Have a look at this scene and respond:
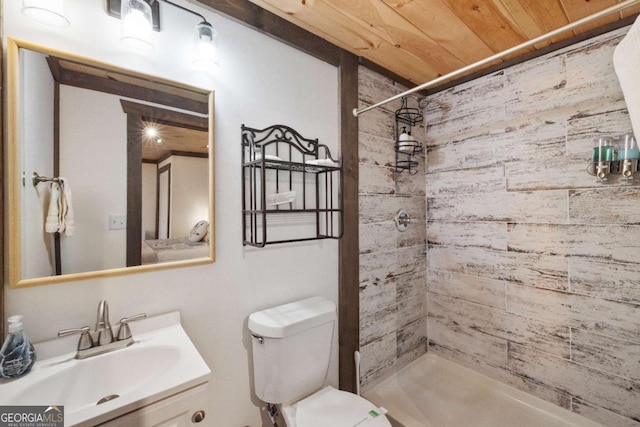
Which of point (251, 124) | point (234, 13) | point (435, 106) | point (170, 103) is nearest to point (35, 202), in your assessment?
point (170, 103)

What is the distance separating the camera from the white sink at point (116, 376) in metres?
0.69

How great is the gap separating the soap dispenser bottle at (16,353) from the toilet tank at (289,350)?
0.68 metres

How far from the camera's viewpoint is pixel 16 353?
76cm

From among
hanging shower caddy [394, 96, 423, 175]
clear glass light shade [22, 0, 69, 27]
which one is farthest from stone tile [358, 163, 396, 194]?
clear glass light shade [22, 0, 69, 27]

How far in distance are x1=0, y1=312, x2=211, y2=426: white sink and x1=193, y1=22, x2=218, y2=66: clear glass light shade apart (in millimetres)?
1028

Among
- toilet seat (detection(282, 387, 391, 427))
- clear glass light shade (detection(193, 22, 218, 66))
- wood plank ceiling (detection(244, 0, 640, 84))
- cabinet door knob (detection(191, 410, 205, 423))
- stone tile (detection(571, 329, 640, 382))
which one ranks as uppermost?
wood plank ceiling (detection(244, 0, 640, 84))

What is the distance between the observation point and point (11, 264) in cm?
81

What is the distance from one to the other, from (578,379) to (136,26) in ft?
8.81

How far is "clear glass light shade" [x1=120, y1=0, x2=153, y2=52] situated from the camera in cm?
94

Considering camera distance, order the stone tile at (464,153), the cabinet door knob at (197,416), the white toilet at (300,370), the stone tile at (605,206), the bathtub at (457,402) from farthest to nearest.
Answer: the stone tile at (464,153)
the bathtub at (457,402)
the stone tile at (605,206)
the white toilet at (300,370)
the cabinet door knob at (197,416)

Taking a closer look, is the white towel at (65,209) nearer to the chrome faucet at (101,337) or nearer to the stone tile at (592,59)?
the chrome faucet at (101,337)

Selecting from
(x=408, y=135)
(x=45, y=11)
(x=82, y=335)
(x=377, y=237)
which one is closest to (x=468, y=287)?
(x=377, y=237)

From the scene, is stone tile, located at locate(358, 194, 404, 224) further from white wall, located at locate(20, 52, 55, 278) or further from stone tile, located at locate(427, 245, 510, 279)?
white wall, located at locate(20, 52, 55, 278)

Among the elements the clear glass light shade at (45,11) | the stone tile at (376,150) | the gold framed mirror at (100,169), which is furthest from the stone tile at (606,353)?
the clear glass light shade at (45,11)
